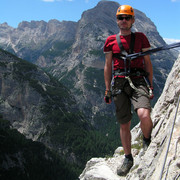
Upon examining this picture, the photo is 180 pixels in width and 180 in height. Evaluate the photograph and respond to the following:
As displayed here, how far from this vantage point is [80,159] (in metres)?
156

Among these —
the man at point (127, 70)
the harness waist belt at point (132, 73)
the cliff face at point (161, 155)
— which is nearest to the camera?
the cliff face at point (161, 155)

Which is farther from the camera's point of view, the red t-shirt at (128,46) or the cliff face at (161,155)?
the red t-shirt at (128,46)

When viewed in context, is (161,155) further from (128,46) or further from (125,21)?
(125,21)

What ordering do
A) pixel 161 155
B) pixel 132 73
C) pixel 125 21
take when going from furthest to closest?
A: pixel 132 73 < pixel 125 21 < pixel 161 155

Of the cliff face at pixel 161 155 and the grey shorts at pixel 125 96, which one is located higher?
the grey shorts at pixel 125 96

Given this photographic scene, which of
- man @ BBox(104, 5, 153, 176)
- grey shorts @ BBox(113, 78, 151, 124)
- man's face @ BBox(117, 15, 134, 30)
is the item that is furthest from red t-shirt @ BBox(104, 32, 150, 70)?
grey shorts @ BBox(113, 78, 151, 124)

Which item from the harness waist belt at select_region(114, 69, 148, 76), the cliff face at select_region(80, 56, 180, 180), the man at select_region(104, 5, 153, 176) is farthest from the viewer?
the harness waist belt at select_region(114, 69, 148, 76)

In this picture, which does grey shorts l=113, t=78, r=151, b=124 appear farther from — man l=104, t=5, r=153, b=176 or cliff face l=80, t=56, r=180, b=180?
cliff face l=80, t=56, r=180, b=180

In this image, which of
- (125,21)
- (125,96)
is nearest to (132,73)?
(125,96)

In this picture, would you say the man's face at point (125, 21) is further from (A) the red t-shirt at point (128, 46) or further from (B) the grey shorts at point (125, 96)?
(B) the grey shorts at point (125, 96)

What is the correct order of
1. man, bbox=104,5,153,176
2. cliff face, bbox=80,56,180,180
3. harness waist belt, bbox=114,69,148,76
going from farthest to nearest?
harness waist belt, bbox=114,69,148,76 → man, bbox=104,5,153,176 → cliff face, bbox=80,56,180,180

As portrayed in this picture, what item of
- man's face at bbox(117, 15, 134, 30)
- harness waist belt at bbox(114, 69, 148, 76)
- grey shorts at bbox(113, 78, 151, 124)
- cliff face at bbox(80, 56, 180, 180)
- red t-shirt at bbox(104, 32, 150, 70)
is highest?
man's face at bbox(117, 15, 134, 30)

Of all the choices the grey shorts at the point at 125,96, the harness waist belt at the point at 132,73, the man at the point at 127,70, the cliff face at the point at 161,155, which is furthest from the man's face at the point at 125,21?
the cliff face at the point at 161,155

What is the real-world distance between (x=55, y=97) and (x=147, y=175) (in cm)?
18842
